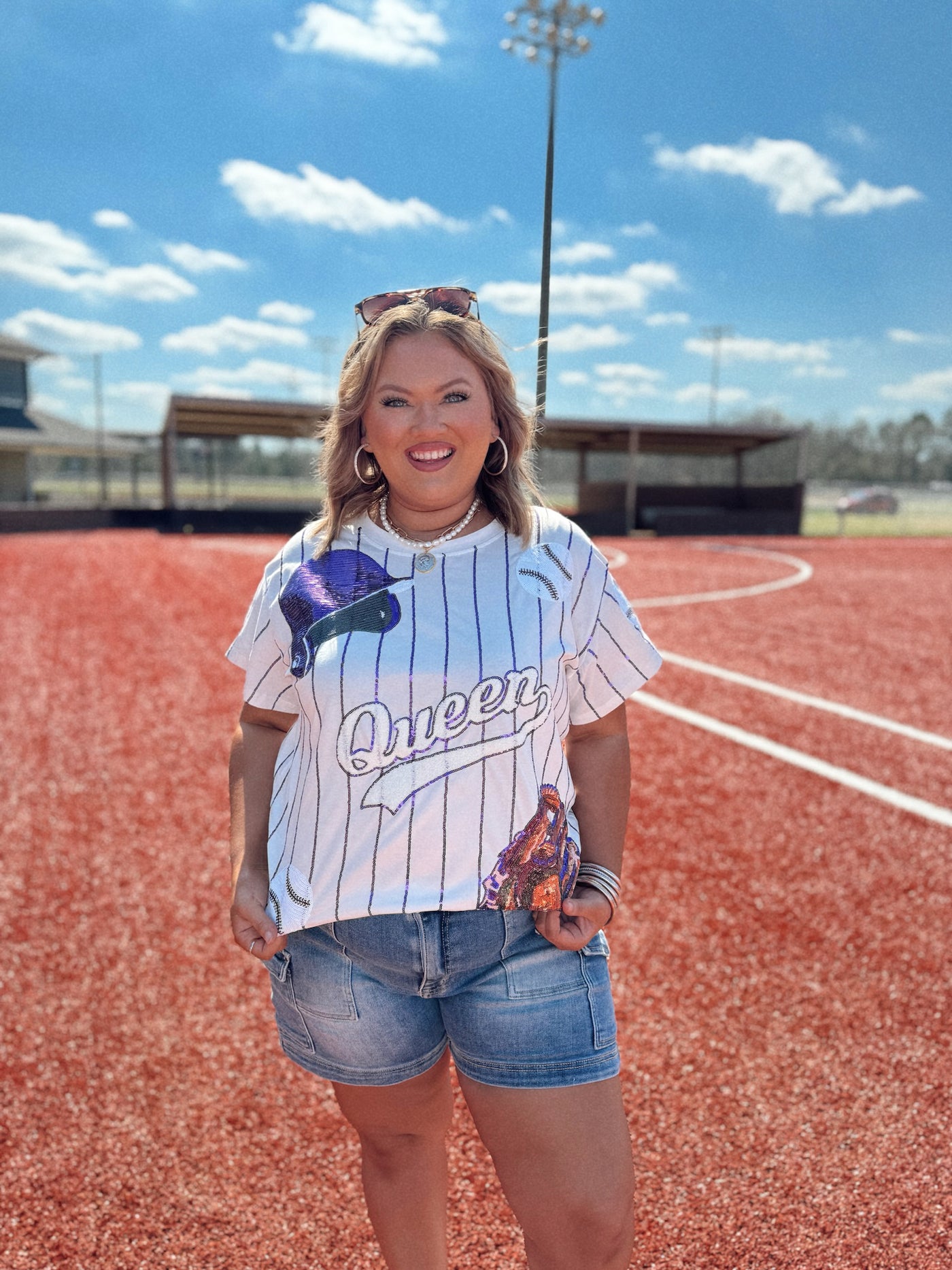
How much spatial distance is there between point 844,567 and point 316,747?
17.2 metres

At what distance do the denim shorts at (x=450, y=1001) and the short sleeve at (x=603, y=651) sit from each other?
1.27 ft

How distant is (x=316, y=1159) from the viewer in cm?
242

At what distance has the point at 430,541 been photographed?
1542 mm

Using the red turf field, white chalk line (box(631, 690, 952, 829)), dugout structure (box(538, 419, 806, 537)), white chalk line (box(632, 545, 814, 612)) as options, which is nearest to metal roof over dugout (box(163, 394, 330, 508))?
dugout structure (box(538, 419, 806, 537))

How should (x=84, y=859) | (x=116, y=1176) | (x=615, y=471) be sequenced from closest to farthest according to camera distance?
(x=116, y=1176) < (x=84, y=859) < (x=615, y=471)

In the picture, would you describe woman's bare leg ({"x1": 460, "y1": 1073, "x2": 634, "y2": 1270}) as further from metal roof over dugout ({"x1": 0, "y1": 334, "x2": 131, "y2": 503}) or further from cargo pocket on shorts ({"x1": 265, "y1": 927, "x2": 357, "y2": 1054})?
metal roof over dugout ({"x1": 0, "y1": 334, "x2": 131, "y2": 503})

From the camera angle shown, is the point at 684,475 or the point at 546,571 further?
the point at 684,475

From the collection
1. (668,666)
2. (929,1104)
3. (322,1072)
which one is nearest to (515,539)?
(322,1072)

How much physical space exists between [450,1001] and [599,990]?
25 centimetres

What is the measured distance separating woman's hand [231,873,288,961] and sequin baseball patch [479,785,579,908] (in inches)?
14.8

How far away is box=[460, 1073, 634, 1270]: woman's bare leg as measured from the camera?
4.53 ft

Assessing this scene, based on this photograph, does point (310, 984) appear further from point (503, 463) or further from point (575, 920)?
point (503, 463)

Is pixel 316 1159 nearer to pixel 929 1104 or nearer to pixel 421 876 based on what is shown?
pixel 421 876

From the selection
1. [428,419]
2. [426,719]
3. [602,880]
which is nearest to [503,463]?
[428,419]
